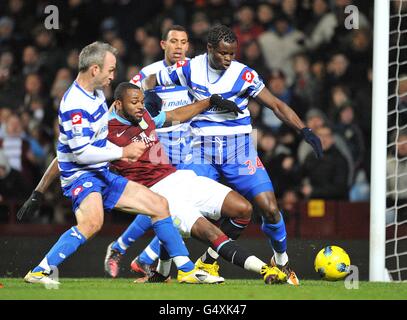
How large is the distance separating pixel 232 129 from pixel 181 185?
62 cm

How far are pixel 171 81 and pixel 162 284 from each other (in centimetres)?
163

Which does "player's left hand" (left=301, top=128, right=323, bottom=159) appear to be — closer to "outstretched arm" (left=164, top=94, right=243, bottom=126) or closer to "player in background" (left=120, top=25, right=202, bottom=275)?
"outstretched arm" (left=164, top=94, right=243, bottom=126)

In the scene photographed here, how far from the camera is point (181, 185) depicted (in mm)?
7461

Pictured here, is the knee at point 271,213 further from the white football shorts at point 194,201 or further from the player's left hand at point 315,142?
the player's left hand at point 315,142

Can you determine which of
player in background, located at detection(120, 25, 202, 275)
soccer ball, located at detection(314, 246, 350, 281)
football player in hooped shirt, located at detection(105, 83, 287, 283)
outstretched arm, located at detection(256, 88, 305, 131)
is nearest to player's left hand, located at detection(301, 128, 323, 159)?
outstretched arm, located at detection(256, 88, 305, 131)

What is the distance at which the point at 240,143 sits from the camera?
25.6 ft

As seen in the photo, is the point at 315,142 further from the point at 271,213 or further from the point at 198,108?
the point at 198,108

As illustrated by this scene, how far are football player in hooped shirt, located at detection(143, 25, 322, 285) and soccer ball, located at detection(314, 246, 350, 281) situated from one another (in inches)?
8.2

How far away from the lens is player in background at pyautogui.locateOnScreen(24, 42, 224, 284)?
22.1ft

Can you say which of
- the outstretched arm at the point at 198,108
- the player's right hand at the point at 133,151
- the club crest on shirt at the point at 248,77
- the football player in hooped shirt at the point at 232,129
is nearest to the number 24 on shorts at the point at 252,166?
the football player in hooped shirt at the point at 232,129

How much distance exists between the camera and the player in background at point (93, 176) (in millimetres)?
6734

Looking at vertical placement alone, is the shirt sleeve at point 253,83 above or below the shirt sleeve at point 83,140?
above

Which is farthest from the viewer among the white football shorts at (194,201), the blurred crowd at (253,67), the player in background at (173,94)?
the blurred crowd at (253,67)

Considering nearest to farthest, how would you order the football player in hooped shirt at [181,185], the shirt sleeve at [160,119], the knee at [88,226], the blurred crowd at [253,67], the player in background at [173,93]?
the knee at [88,226], the football player in hooped shirt at [181,185], the shirt sleeve at [160,119], the player in background at [173,93], the blurred crowd at [253,67]
